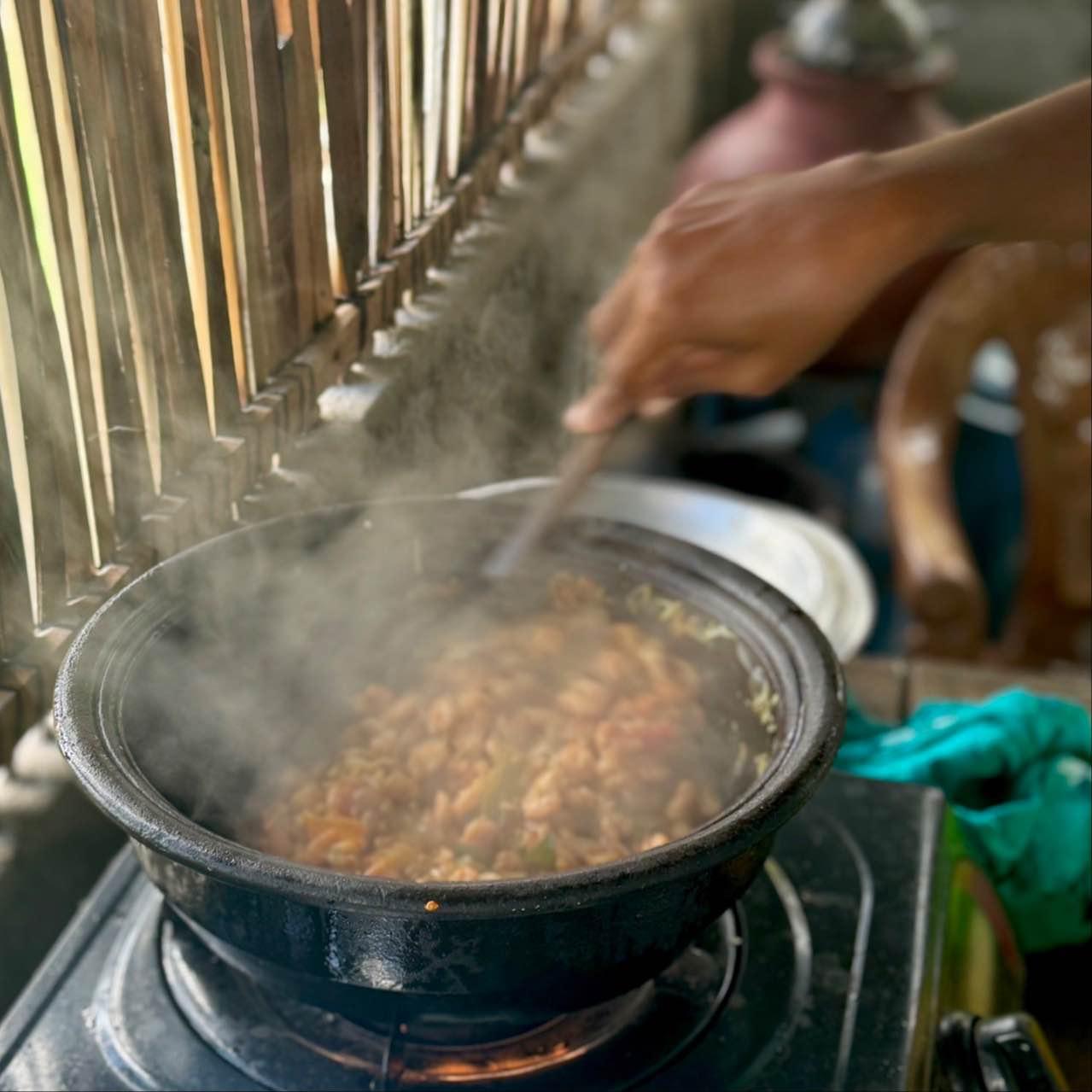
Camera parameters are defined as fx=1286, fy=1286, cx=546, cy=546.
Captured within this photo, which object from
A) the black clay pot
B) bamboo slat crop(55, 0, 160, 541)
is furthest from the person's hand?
bamboo slat crop(55, 0, 160, 541)

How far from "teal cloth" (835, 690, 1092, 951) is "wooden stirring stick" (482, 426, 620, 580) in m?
0.63

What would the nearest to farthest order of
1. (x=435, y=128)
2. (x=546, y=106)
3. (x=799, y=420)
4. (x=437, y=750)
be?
(x=437, y=750) < (x=435, y=128) < (x=546, y=106) < (x=799, y=420)

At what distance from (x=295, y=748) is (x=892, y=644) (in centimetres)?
309

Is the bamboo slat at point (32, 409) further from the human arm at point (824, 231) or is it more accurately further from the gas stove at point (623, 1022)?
the human arm at point (824, 231)

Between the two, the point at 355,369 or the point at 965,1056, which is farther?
the point at 355,369

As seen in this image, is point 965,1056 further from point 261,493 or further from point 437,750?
point 261,493

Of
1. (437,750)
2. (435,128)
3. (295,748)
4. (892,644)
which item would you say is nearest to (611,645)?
(437,750)

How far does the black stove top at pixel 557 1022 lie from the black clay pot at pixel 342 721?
13cm

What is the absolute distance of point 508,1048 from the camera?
1.42m

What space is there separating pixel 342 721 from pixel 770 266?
2.57ft

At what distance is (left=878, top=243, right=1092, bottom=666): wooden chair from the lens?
9.67 feet

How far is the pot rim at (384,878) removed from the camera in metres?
1.05

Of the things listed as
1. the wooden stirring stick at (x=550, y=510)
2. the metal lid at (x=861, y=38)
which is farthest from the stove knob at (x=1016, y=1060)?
the metal lid at (x=861, y=38)

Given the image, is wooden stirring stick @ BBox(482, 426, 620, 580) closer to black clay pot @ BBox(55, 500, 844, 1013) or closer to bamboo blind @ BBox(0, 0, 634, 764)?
black clay pot @ BBox(55, 500, 844, 1013)
